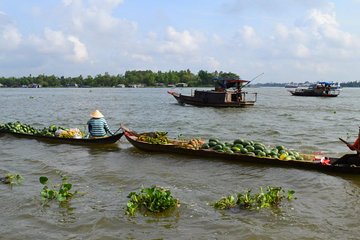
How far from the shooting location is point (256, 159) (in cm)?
1125

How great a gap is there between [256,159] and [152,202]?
15.3 ft

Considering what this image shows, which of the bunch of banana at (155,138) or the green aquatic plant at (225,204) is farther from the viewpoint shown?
the bunch of banana at (155,138)

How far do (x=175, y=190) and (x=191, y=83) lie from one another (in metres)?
136

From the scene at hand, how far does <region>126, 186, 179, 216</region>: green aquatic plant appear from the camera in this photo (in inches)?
293

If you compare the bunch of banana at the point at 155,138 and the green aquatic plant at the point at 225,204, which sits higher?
the bunch of banana at the point at 155,138

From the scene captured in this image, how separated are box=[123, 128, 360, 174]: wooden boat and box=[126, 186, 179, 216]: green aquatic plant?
4.27 m

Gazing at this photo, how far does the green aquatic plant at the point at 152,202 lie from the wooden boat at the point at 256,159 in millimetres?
4274

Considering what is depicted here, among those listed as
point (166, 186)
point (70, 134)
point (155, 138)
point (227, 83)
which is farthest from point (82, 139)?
point (227, 83)

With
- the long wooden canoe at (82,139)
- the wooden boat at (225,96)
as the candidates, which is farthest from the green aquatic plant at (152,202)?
the wooden boat at (225,96)

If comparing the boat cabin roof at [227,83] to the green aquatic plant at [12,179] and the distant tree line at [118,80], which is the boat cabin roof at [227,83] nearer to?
the green aquatic plant at [12,179]

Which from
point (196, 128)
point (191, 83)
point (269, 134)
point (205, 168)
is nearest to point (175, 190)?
point (205, 168)

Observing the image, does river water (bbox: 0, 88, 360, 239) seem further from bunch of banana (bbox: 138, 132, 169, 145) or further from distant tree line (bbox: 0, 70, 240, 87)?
distant tree line (bbox: 0, 70, 240, 87)

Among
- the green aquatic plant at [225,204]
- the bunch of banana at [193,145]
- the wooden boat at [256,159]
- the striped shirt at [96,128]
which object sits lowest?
the green aquatic plant at [225,204]

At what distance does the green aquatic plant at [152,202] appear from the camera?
7434mm
